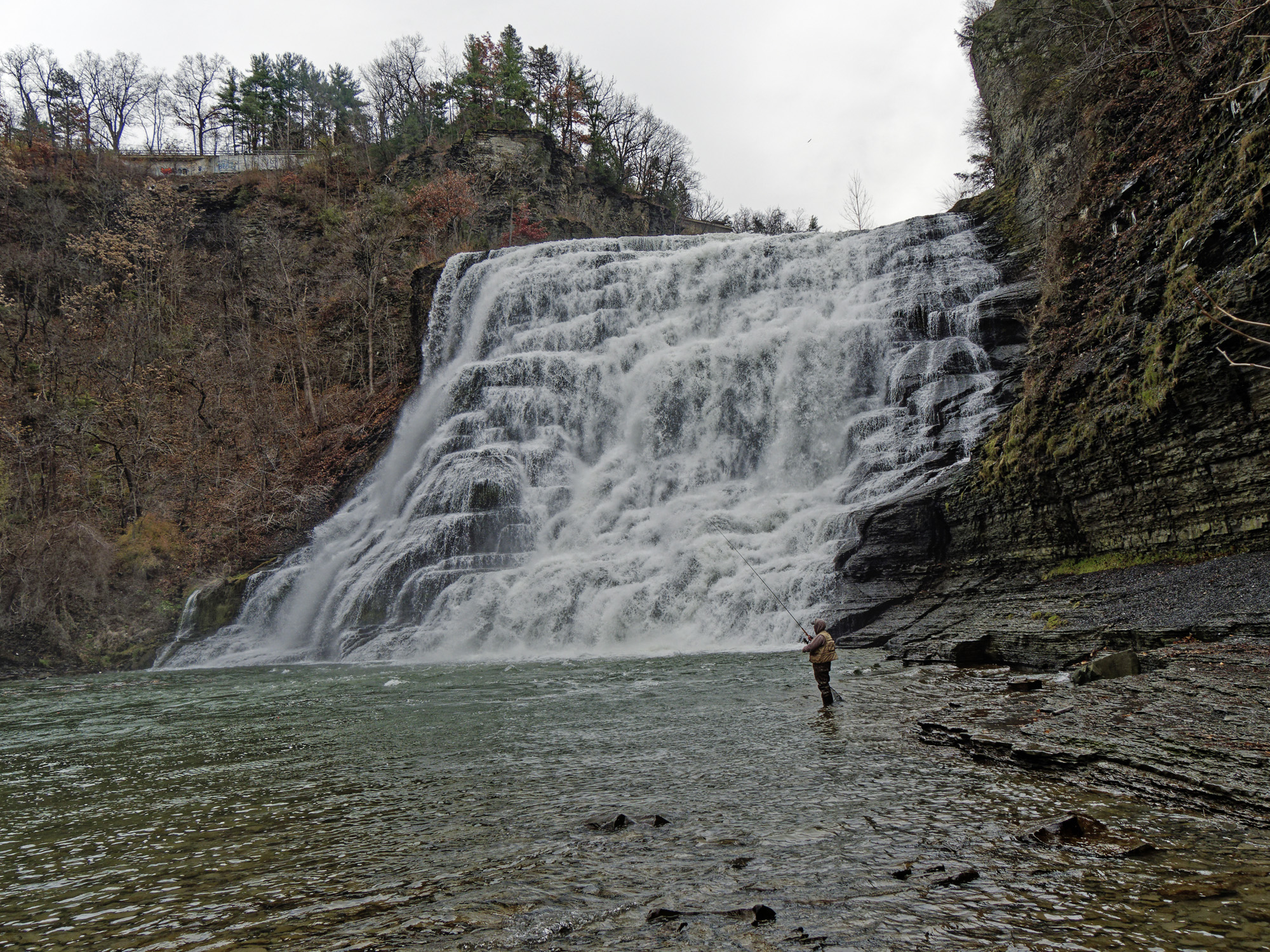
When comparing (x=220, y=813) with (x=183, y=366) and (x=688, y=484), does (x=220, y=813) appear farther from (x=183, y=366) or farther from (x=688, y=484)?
(x=183, y=366)

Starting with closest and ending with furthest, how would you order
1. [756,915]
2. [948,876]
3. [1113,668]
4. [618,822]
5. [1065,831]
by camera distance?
1. [756,915]
2. [948,876]
3. [1065,831]
4. [618,822]
5. [1113,668]

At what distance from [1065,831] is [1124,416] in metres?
9.39

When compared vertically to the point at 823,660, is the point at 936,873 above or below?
below

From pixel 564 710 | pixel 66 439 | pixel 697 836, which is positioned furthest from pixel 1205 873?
pixel 66 439

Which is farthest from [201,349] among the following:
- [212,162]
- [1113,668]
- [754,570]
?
[1113,668]

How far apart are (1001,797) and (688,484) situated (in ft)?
51.6

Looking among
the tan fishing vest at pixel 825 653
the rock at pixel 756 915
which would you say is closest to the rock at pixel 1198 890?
the rock at pixel 756 915

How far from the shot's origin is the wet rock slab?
13.3 feet

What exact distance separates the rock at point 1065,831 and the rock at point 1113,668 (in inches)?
144

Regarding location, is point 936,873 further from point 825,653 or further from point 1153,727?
point 825,653

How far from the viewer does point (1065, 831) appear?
370 centimetres

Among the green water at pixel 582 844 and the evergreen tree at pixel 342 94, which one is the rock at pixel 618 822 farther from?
the evergreen tree at pixel 342 94

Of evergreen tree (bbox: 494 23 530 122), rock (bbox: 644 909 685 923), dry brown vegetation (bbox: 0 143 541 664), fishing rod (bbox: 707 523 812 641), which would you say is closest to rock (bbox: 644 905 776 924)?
rock (bbox: 644 909 685 923)

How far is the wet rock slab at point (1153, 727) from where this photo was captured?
4.05 meters
